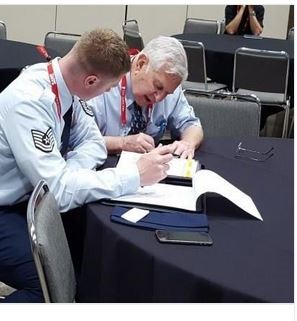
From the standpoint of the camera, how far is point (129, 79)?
2.54 metres

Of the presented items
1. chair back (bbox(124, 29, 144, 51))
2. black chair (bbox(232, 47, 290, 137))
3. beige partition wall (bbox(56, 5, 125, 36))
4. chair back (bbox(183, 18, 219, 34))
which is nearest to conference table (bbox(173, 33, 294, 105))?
black chair (bbox(232, 47, 290, 137))

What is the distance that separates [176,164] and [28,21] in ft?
17.5

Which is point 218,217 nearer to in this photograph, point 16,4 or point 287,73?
point 287,73

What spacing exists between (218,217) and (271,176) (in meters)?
0.49

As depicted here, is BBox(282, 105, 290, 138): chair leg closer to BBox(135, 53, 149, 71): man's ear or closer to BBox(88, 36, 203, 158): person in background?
BBox(88, 36, 203, 158): person in background

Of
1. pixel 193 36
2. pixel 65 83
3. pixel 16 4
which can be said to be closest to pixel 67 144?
pixel 65 83

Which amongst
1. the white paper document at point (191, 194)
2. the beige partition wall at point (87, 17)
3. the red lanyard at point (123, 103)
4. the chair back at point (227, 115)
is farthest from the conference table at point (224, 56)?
the white paper document at point (191, 194)

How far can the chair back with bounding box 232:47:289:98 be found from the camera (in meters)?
4.48

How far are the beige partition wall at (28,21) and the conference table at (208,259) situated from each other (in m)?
5.49

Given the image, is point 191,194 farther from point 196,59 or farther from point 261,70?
point 196,59

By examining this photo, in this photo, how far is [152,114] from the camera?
2.74m

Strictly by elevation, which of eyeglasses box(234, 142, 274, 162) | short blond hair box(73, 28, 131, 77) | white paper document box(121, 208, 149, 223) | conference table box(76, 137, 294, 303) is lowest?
conference table box(76, 137, 294, 303)

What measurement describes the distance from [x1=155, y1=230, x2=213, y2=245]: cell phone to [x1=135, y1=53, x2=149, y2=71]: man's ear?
930 mm

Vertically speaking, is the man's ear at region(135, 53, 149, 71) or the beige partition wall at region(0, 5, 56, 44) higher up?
the man's ear at region(135, 53, 149, 71)
